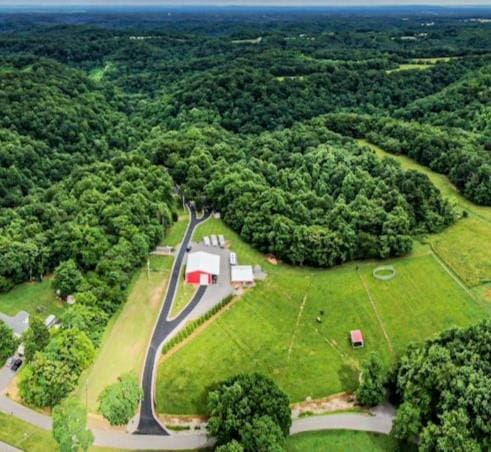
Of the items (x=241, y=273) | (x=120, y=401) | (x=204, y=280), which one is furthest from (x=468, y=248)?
(x=120, y=401)

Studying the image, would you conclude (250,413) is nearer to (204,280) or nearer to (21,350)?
(204,280)

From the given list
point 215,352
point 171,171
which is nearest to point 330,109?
point 171,171

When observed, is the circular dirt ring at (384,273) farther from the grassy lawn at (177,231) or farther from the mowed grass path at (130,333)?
the grassy lawn at (177,231)

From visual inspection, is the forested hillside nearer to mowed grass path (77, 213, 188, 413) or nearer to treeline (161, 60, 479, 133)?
treeline (161, 60, 479, 133)

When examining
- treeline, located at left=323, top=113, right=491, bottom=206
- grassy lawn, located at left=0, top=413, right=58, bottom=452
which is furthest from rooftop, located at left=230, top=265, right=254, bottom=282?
treeline, located at left=323, top=113, right=491, bottom=206

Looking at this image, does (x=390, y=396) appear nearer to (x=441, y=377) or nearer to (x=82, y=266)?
(x=441, y=377)

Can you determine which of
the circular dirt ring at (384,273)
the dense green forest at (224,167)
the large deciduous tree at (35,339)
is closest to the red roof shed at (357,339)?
the dense green forest at (224,167)

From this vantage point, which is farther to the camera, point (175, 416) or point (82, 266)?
point (82, 266)
